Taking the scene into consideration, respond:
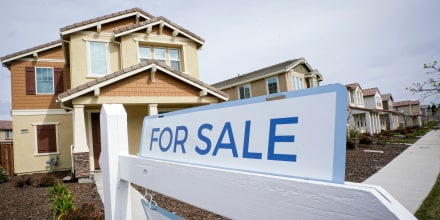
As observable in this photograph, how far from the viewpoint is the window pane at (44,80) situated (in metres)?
14.1

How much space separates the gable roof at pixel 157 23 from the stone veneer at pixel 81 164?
5.93 meters

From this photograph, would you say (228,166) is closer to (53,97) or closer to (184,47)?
(184,47)

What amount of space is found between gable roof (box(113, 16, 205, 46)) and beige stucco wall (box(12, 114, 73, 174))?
6.76 metres

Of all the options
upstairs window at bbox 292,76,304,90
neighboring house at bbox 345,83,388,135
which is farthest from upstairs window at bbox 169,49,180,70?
neighboring house at bbox 345,83,388,135

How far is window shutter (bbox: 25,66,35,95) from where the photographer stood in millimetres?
13839

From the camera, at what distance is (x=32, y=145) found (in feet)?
43.9

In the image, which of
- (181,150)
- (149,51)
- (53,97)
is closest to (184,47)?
(149,51)

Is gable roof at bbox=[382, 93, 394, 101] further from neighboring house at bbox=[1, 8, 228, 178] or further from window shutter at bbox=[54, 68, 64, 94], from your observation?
window shutter at bbox=[54, 68, 64, 94]

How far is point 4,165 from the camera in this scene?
13.6m

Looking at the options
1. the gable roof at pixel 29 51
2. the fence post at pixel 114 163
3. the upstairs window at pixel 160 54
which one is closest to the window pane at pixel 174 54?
the upstairs window at pixel 160 54

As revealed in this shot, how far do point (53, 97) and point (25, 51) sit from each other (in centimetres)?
285

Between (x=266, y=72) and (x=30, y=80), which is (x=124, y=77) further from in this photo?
(x=266, y=72)

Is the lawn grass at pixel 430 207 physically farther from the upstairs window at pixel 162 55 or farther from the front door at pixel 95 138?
the front door at pixel 95 138

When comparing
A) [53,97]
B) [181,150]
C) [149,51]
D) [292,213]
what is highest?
[149,51]
